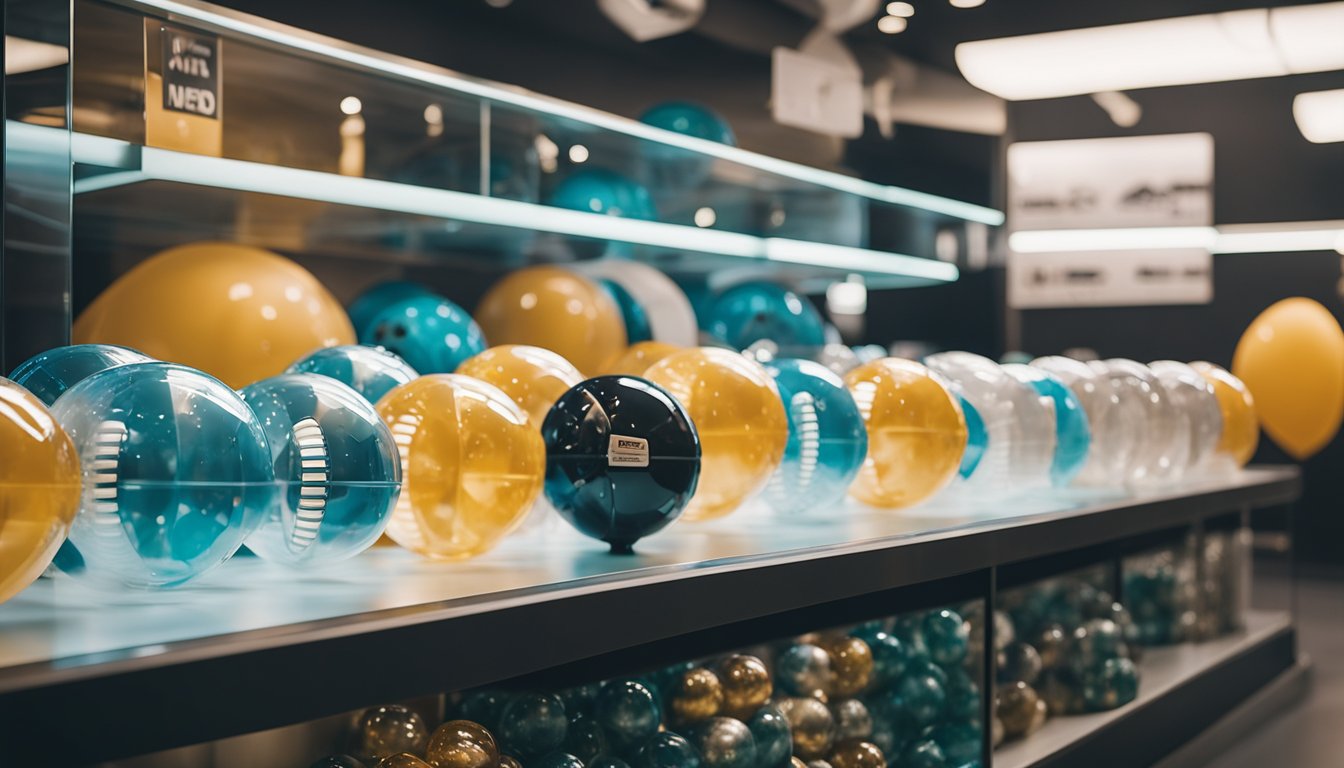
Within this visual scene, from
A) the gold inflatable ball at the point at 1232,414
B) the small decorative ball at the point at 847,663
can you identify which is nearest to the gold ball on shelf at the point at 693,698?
the small decorative ball at the point at 847,663

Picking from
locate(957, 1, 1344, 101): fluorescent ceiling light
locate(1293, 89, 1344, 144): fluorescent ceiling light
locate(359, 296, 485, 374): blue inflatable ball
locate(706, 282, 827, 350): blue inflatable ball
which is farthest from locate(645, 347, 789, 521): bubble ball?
locate(1293, 89, 1344, 144): fluorescent ceiling light

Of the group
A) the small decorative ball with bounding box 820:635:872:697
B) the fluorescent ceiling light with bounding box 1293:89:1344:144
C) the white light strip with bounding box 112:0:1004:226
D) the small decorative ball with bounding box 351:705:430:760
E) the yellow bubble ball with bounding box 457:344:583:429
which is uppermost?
the fluorescent ceiling light with bounding box 1293:89:1344:144

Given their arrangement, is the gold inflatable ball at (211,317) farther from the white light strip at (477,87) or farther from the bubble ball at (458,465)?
the bubble ball at (458,465)

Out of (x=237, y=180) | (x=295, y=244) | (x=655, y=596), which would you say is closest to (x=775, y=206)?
(x=295, y=244)

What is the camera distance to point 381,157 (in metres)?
2.65

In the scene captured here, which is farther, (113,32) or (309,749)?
(113,32)

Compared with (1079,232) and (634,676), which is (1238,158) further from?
(634,676)

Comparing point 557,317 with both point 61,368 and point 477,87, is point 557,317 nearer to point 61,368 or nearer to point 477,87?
point 477,87

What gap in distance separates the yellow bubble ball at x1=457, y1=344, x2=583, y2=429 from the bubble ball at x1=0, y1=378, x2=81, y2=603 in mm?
795

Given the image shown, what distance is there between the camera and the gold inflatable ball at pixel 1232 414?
11.5ft

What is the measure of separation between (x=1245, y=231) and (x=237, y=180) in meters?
7.56

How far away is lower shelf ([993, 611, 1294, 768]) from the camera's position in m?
2.56

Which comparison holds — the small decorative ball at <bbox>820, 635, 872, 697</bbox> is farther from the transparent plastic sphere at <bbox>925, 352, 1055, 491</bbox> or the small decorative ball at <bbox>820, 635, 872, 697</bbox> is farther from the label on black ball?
the label on black ball

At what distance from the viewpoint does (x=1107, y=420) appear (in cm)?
291
